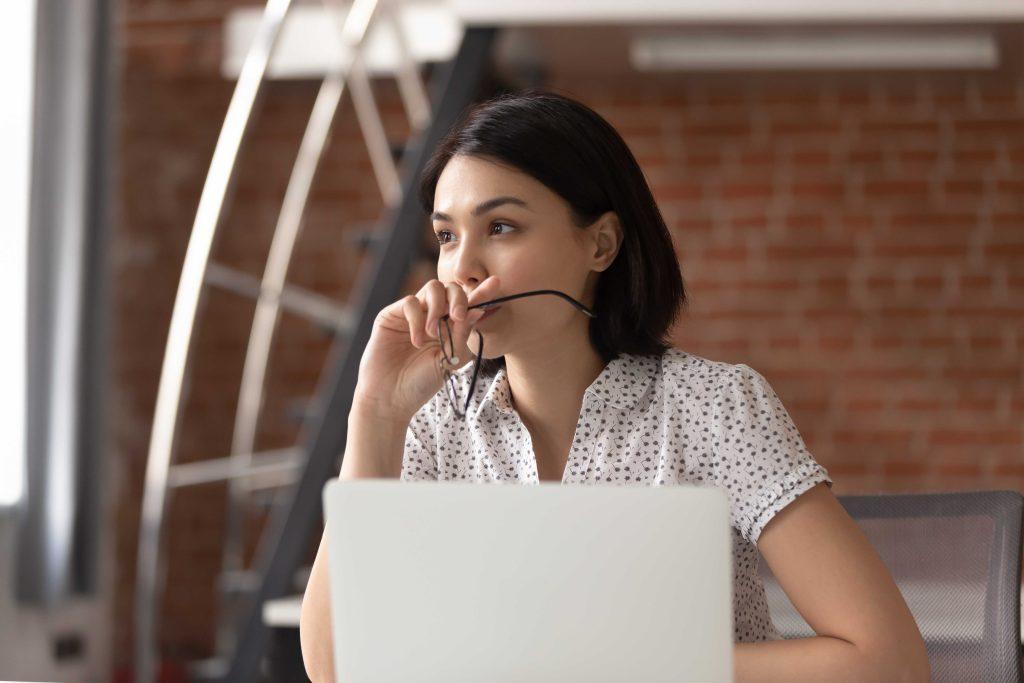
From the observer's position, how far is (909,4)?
322 centimetres

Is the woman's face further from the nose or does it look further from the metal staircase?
the metal staircase

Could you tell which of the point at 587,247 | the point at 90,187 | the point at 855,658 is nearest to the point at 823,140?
the point at 90,187

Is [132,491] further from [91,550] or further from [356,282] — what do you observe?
[356,282]

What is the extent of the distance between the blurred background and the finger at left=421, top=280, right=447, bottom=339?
5.28ft

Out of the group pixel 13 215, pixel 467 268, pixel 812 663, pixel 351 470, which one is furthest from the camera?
pixel 13 215

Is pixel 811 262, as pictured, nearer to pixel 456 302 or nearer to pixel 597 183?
pixel 597 183

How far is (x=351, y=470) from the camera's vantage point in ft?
4.85

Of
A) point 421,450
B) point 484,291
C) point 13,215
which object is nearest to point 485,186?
point 484,291

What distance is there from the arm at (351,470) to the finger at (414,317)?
108mm

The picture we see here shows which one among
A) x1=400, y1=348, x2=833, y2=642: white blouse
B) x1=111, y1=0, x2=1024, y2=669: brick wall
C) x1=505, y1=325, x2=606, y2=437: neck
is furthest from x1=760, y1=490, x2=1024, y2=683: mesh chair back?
x1=111, y1=0, x2=1024, y2=669: brick wall

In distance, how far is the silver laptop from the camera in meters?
0.92

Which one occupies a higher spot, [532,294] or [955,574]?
[532,294]

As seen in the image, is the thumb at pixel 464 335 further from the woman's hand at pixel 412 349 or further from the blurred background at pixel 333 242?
the blurred background at pixel 333 242

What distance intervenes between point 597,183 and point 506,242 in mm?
159
